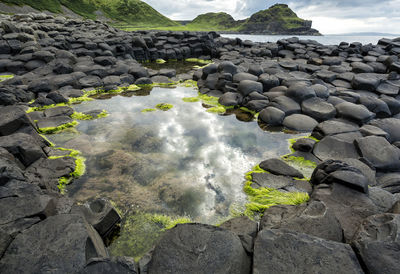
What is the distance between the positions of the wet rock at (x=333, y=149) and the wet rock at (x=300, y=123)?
1.21 m

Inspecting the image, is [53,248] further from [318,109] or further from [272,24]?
[272,24]

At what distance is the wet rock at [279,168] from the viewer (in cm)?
463

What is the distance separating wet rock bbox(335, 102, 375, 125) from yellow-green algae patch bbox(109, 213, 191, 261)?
6067mm

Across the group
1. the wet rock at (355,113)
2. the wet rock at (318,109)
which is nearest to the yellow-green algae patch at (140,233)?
the wet rock at (318,109)

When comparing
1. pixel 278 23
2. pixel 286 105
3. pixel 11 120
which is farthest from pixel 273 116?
pixel 278 23

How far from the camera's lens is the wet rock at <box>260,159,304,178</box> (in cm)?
463

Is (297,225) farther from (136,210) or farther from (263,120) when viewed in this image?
(263,120)

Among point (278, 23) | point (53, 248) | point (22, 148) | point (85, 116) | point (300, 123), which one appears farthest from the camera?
point (278, 23)

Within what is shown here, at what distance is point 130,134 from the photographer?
20.1ft

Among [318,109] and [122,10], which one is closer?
[318,109]

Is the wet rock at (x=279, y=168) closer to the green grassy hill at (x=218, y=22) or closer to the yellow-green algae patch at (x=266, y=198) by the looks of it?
the yellow-green algae patch at (x=266, y=198)

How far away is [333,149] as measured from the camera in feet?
17.5

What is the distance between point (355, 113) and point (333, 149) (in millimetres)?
2287

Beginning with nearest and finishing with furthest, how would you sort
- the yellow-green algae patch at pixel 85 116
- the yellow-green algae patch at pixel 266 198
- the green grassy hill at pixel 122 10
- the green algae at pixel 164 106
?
the yellow-green algae patch at pixel 266 198
the yellow-green algae patch at pixel 85 116
the green algae at pixel 164 106
the green grassy hill at pixel 122 10
